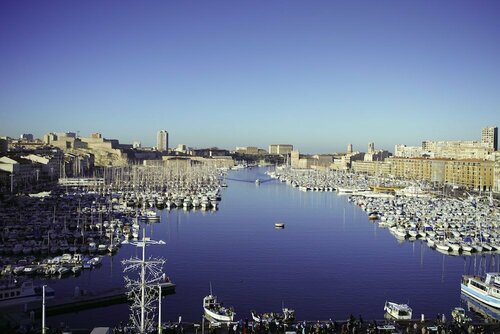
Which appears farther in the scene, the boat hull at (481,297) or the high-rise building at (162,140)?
the high-rise building at (162,140)

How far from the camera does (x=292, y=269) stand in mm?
10766

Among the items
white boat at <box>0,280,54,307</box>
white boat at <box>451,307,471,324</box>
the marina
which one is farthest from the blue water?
white boat at <box>0,280,54,307</box>

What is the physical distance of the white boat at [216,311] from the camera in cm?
724

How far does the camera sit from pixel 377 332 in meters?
5.87

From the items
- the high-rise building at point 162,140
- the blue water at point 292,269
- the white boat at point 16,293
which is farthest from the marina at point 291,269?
the high-rise building at point 162,140

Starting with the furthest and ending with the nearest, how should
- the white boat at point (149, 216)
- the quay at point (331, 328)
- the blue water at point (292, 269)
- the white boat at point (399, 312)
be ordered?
the white boat at point (149, 216)
the blue water at point (292, 269)
the white boat at point (399, 312)
the quay at point (331, 328)

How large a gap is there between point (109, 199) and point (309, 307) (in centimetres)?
1405

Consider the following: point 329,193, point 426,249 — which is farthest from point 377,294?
point 329,193

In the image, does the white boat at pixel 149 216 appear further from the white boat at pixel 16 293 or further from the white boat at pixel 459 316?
the white boat at pixel 459 316

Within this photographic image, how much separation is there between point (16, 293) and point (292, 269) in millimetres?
5203

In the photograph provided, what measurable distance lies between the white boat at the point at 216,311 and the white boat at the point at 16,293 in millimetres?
2480

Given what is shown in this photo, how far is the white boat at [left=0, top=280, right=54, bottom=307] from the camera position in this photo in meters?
7.59

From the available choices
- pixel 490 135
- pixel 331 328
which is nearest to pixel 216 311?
pixel 331 328

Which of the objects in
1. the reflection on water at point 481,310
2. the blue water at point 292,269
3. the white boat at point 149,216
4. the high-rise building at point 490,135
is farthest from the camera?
the high-rise building at point 490,135
